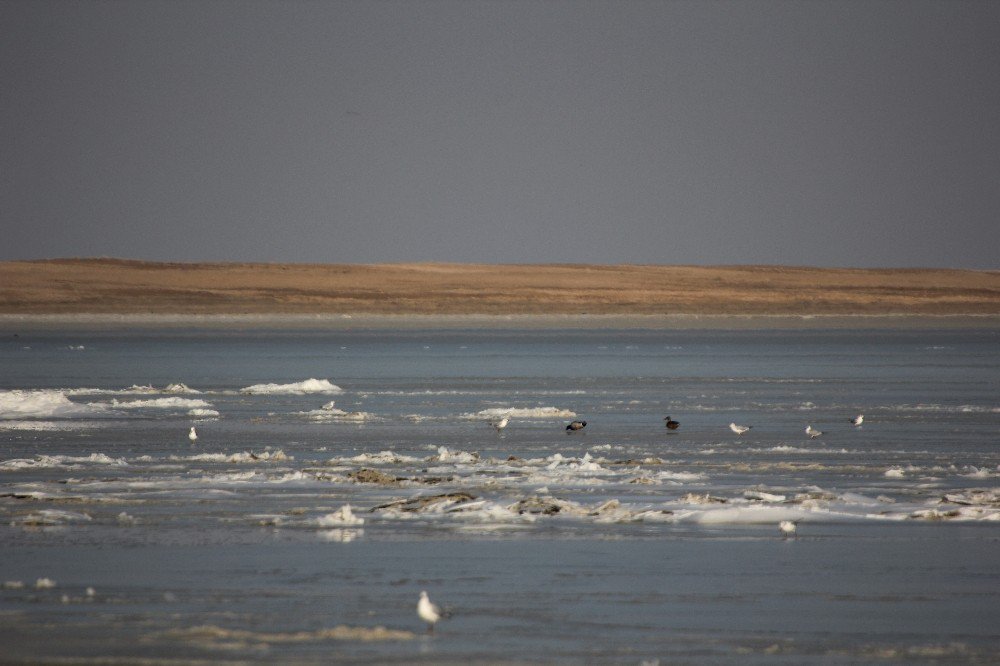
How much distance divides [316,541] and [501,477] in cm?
377

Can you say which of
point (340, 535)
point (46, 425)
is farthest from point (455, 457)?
point (46, 425)

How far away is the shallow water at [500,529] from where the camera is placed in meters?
8.35

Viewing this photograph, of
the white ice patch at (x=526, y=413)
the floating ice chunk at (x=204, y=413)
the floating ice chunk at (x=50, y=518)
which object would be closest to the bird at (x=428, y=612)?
the floating ice chunk at (x=50, y=518)

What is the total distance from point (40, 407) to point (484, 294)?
109m

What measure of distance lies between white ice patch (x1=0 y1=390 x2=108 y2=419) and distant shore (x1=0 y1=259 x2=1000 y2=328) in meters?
67.4

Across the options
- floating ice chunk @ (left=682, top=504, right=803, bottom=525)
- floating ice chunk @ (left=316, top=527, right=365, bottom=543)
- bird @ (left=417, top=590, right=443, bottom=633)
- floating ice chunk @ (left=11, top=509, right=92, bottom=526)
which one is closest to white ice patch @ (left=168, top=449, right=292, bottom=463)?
floating ice chunk @ (left=11, top=509, right=92, bottom=526)

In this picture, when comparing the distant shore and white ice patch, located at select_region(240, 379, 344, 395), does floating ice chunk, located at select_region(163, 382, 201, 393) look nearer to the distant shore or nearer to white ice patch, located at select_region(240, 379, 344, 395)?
white ice patch, located at select_region(240, 379, 344, 395)

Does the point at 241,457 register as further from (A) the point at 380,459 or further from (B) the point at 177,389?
(B) the point at 177,389

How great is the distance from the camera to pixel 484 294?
13150 centimetres

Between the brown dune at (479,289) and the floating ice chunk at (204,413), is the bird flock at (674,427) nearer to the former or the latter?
the floating ice chunk at (204,413)

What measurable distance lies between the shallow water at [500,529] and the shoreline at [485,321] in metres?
A: 60.0

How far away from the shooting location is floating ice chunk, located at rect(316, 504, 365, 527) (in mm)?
11922

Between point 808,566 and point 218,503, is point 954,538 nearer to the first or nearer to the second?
point 808,566

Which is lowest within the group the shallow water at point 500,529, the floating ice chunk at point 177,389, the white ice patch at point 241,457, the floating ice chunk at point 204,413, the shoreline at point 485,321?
the shallow water at point 500,529
